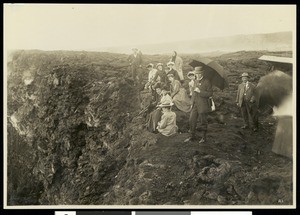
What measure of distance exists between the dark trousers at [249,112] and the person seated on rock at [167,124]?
57 cm

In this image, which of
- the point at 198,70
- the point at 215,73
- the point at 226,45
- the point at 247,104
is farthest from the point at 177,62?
the point at 247,104

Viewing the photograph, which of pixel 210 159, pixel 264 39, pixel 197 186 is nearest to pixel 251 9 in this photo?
pixel 264 39

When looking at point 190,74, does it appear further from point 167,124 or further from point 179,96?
point 167,124

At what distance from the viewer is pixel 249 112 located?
3.70 metres

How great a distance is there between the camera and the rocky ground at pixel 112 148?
12.1 ft

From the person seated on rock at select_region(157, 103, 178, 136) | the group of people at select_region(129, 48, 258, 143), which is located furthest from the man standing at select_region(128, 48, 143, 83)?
the person seated on rock at select_region(157, 103, 178, 136)

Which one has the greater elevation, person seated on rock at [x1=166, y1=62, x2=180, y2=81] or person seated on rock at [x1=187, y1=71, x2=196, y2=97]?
person seated on rock at [x1=166, y1=62, x2=180, y2=81]

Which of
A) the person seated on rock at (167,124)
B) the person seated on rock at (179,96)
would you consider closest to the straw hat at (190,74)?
the person seated on rock at (179,96)

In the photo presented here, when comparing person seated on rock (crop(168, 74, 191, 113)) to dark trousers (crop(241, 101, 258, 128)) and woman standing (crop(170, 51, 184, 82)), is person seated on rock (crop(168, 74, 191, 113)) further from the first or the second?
dark trousers (crop(241, 101, 258, 128))

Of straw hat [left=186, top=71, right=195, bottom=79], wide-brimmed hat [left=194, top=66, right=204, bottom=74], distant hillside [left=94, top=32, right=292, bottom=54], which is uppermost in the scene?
distant hillside [left=94, top=32, right=292, bottom=54]

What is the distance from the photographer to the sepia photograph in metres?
3.68

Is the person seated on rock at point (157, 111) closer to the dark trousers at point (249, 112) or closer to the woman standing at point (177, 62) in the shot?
the woman standing at point (177, 62)

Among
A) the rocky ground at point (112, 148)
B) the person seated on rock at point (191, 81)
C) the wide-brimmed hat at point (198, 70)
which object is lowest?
the rocky ground at point (112, 148)

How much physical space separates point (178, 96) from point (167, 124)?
25cm
